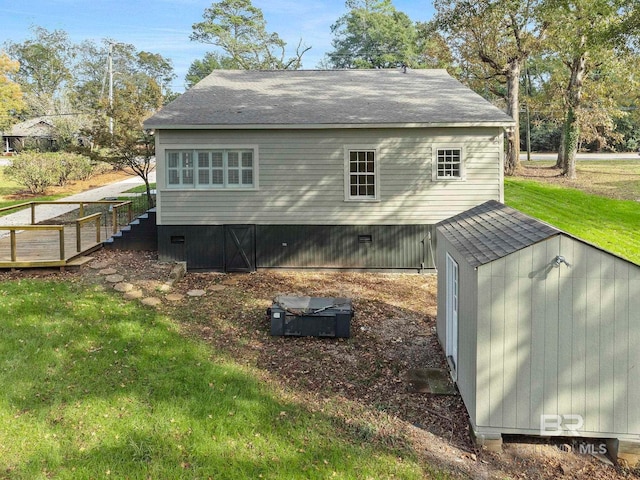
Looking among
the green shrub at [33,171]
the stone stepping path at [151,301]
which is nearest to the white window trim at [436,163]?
the stone stepping path at [151,301]

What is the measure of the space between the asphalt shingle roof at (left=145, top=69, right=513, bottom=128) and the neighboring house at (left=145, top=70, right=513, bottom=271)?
0.08 meters

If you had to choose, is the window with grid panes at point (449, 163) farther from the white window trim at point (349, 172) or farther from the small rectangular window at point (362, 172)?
the small rectangular window at point (362, 172)

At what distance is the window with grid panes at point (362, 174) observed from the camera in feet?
37.9

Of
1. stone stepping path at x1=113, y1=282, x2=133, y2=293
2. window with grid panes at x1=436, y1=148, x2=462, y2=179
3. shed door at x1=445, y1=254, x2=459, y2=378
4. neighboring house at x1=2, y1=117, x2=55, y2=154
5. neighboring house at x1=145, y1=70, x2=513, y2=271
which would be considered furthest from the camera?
neighboring house at x1=2, y1=117, x2=55, y2=154

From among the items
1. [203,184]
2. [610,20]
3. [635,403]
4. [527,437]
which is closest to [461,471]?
[527,437]

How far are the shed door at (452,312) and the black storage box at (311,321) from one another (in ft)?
5.14

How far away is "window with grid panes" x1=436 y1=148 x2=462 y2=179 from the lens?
11500 mm

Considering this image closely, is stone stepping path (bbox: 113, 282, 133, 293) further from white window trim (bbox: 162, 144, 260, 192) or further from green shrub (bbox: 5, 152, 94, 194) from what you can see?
green shrub (bbox: 5, 152, 94, 194)

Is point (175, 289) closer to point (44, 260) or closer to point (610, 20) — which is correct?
point (44, 260)

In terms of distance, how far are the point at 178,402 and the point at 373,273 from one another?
6911 mm

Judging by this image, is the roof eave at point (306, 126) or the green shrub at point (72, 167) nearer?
the roof eave at point (306, 126)

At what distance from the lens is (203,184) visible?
11.6m

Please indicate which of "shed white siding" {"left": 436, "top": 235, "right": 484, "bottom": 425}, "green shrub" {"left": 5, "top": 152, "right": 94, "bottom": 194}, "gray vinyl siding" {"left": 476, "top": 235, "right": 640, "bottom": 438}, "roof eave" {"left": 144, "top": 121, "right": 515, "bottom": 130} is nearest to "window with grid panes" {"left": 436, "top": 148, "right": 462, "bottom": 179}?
"roof eave" {"left": 144, "top": 121, "right": 515, "bottom": 130}

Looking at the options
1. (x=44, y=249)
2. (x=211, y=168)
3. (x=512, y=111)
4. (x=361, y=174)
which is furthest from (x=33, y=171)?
(x=512, y=111)
